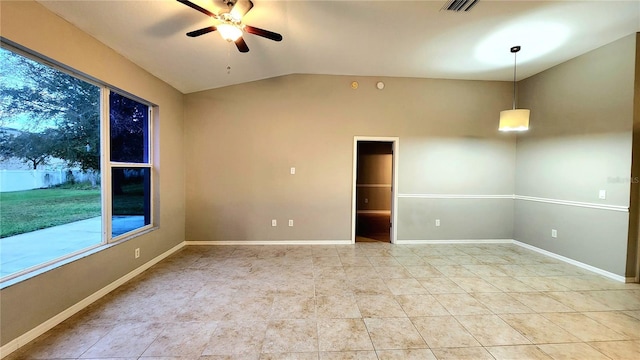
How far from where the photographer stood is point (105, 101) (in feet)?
8.85

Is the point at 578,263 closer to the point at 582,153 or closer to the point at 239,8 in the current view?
the point at 582,153

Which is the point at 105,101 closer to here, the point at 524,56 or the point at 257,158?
the point at 257,158

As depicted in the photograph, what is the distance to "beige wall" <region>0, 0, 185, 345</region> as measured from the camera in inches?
71.2

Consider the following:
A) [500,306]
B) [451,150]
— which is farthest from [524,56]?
[500,306]

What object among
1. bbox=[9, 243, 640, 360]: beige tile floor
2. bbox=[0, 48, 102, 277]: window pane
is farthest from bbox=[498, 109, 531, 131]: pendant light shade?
bbox=[0, 48, 102, 277]: window pane

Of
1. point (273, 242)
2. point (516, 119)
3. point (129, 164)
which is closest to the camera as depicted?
point (129, 164)

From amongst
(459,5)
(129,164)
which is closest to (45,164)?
(129,164)

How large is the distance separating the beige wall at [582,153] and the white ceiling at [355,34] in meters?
0.33

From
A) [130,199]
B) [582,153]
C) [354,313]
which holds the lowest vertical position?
[354,313]

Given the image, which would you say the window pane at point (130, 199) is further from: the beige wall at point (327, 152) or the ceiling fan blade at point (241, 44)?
the ceiling fan blade at point (241, 44)

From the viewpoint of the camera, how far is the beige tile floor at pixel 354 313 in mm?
1839

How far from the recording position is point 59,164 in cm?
228

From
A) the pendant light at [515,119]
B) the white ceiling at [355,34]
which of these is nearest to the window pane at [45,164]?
the white ceiling at [355,34]

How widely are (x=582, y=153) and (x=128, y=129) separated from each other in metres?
6.17
